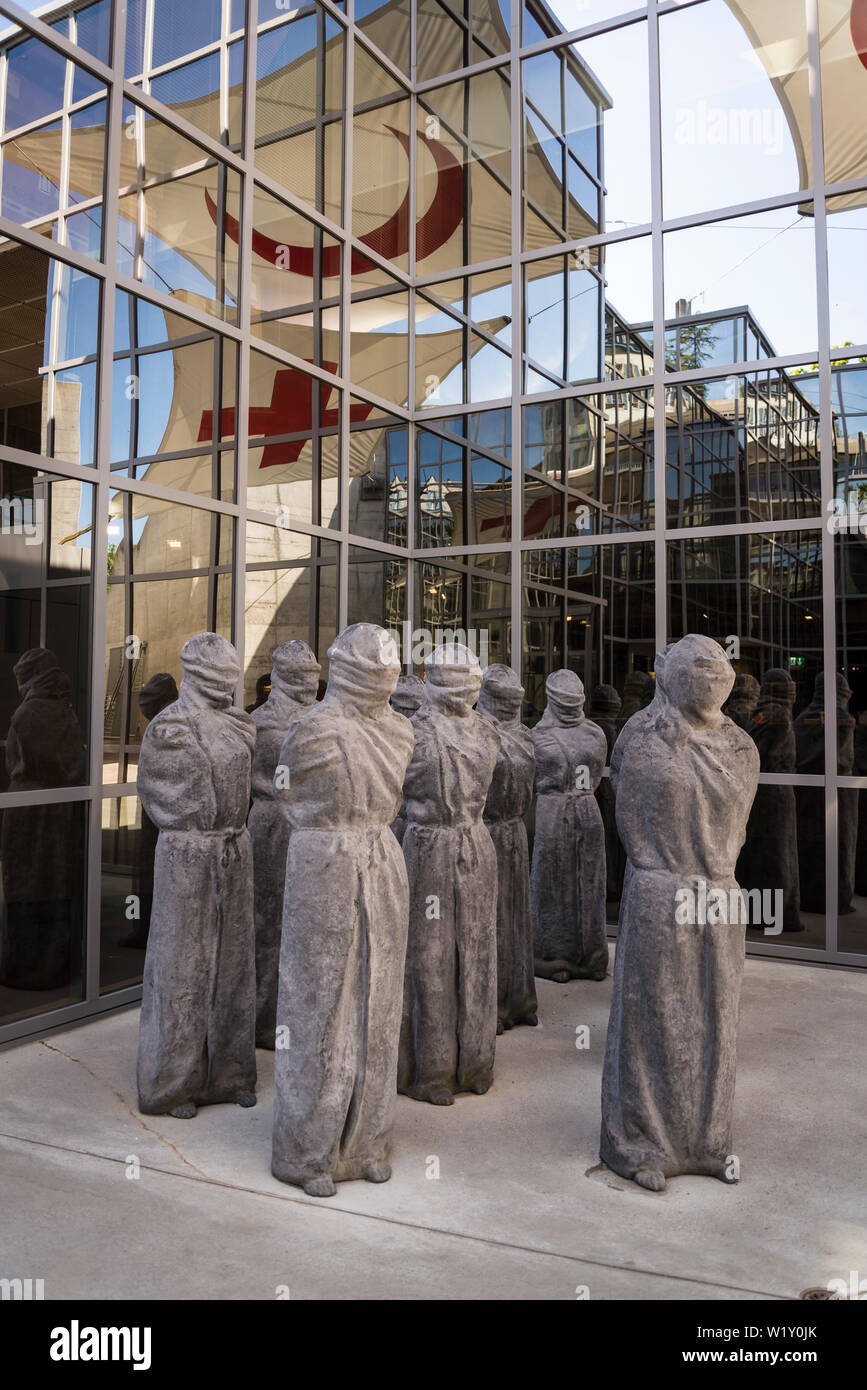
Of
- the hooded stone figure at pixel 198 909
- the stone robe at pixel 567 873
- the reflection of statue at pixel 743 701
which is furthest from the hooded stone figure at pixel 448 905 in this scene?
the reflection of statue at pixel 743 701

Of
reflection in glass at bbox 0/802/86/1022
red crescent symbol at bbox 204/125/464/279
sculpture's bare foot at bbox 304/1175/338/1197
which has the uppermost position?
red crescent symbol at bbox 204/125/464/279

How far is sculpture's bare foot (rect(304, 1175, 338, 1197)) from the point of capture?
3.85 metres

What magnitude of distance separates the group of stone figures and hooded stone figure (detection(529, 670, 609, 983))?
117 centimetres

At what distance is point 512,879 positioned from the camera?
20.3 feet

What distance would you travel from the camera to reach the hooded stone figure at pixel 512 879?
611 cm

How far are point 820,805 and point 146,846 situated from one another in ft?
17.3

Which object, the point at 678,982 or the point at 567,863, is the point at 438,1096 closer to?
the point at 678,982

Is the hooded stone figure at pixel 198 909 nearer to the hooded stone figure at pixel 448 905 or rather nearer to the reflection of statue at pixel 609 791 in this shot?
the hooded stone figure at pixel 448 905

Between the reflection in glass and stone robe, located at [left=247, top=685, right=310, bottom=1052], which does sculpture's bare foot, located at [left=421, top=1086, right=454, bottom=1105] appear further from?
the reflection in glass

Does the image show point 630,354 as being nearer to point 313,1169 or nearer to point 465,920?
point 465,920

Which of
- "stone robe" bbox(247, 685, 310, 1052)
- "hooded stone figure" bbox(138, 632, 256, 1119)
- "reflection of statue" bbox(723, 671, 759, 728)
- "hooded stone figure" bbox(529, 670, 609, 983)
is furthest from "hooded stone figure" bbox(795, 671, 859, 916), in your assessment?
"hooded stone figure" bbox(138, 632, 256, 1119)

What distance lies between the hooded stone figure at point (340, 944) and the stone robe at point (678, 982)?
0.99m

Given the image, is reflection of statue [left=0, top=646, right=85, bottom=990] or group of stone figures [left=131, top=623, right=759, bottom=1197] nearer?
group of stone figures [left=131, top=623, right=759, bottom=1197]
